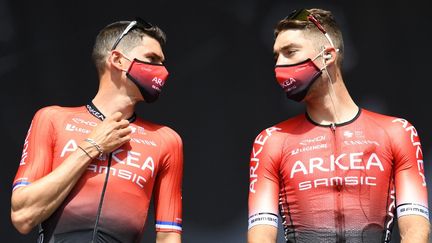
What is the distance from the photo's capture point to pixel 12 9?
16.4 feet

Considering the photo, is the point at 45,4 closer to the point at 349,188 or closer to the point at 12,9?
the point at 12,9

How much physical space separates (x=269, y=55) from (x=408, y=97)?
87 cm

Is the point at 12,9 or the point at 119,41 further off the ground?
the point at 12,9

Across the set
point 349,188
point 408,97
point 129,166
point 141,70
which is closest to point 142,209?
point 129,166

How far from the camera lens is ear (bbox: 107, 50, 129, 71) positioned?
12.7ft

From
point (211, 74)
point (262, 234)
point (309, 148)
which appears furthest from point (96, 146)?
point (211, 74)

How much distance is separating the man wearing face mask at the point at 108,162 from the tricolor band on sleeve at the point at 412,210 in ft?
3.37

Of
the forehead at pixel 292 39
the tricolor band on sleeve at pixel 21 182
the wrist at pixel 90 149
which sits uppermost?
the forehead at pixel 292 39

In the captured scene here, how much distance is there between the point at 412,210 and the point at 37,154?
1.65 metres

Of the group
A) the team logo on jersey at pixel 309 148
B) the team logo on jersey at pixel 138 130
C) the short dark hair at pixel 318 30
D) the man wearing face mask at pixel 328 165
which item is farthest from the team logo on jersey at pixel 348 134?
the team logo on jersey at pixel 138 130

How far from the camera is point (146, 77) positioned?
3.81 metres

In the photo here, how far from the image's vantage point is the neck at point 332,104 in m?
3.72

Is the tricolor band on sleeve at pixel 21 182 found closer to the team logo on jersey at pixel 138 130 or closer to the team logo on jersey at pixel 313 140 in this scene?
the team logo on jersey at pixel 138 130

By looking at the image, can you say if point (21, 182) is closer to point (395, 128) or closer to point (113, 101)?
point (113, 101)
